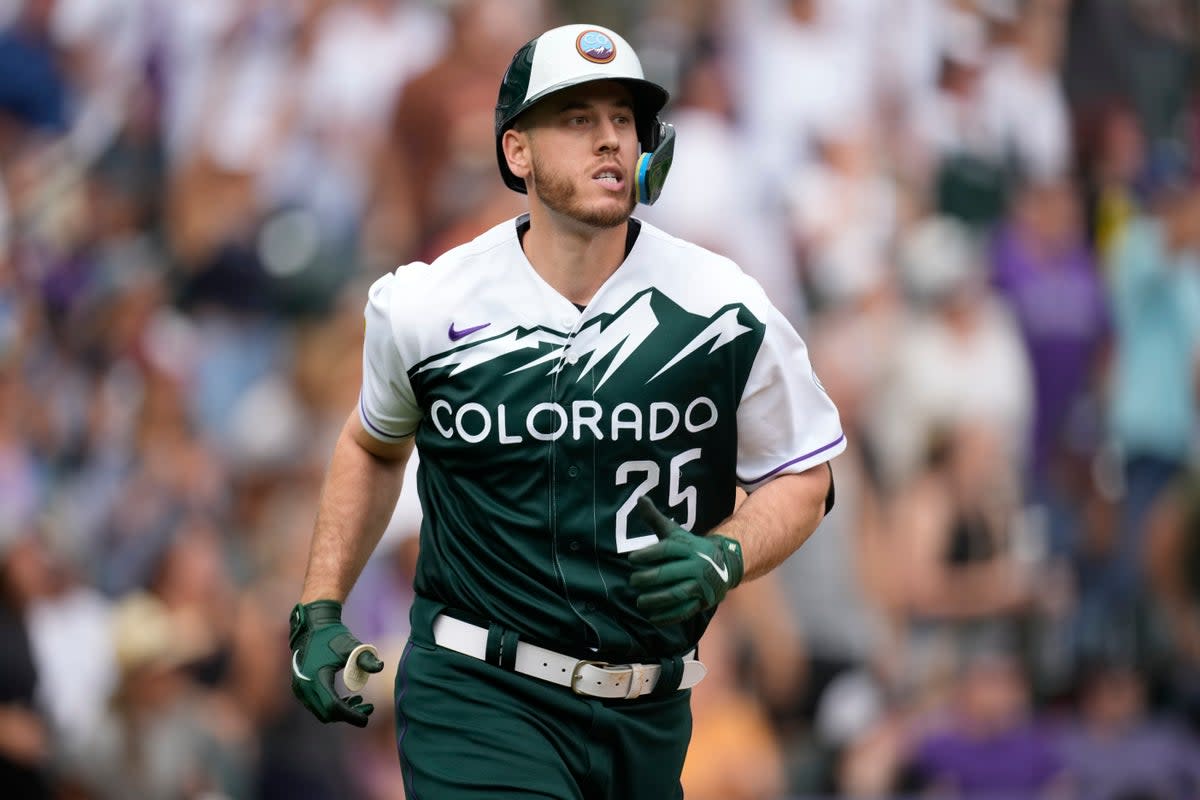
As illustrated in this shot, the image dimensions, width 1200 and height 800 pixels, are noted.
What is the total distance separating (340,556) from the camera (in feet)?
15.9

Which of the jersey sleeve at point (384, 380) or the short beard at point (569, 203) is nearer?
the short beard at point (569, 203)

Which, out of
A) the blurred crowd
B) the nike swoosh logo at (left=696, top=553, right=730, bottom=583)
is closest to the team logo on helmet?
the nike swoosh logo at (left=696, top=553, right=730, bottom=583)

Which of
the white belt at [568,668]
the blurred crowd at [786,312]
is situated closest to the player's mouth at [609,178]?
the white belt at [568,668]

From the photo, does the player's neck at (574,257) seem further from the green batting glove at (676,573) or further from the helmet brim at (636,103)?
the green batting glove at (676,573)

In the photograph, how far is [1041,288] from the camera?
1166cm

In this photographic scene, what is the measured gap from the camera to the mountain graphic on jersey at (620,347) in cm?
457

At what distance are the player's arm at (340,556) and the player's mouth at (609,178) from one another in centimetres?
90

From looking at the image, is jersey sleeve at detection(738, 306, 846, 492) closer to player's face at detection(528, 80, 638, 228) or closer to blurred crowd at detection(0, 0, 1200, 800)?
player's face at detection(528, 80, 638, 228)

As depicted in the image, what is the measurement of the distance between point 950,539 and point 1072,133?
3.03 m

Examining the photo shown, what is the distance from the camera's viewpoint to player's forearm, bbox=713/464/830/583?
445 centimetres

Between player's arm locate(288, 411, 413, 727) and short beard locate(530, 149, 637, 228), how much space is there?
0.78 metres

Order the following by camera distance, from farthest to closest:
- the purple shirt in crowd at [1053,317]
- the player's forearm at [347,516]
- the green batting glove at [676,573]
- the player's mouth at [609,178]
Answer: the purple shirt in crowd at [1053,317] < the player's forearm at [347,516] < the player's mouth at [609,178] < the green batting glove at [676,573]

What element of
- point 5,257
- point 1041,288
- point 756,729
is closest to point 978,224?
point 1041,288

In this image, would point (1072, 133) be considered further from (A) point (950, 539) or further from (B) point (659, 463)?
(B) point (659, 463)
